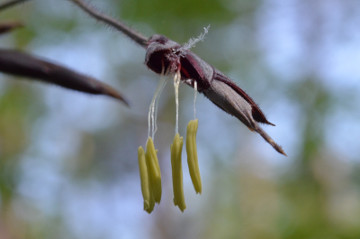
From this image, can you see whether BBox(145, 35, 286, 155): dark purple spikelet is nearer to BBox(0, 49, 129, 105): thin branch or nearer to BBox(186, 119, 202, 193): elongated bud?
BBox(186, 119, 202, 193): elongated bud

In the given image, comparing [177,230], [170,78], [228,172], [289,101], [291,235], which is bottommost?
[170,78]

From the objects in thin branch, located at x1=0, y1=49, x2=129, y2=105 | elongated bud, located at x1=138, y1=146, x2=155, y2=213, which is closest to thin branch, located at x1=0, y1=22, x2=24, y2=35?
thin branch, located at x1=0, y1=49, x2=129, y2=105

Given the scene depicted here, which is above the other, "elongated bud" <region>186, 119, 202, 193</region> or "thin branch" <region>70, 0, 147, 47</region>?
"thin branch" <region>70, 0, 147, 47</region>

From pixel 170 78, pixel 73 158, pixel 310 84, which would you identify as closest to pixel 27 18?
pixel 73 158

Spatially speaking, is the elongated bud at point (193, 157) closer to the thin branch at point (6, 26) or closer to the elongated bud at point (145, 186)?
the elongated bud at point (145, 186)

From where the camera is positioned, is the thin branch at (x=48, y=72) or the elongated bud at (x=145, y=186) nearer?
the thin branch at (x=48, y=72)

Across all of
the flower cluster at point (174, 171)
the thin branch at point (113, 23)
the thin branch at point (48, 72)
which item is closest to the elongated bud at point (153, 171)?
the flower cluster at point (174, 171)

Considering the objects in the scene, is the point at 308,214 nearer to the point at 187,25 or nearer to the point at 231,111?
the point at 187,25
